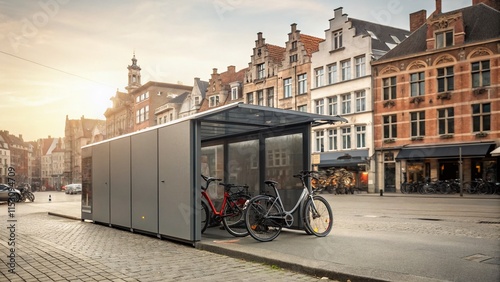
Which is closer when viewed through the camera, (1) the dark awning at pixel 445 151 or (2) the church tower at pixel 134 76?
(1) the dark awning at pixel 445 151

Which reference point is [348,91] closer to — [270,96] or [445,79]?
[445,79]

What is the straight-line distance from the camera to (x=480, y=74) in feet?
106

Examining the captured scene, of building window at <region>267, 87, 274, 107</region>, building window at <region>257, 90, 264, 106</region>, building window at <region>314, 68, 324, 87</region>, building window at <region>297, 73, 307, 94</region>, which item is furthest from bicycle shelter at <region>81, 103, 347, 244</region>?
building window at <region>257, 90, 264, 106</region>

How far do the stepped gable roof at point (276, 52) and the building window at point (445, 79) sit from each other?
18.7 meters

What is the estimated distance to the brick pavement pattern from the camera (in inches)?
238

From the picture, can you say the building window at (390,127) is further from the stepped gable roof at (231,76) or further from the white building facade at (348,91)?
the stepped gable roof at (231,76)

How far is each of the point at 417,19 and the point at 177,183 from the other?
37.4m

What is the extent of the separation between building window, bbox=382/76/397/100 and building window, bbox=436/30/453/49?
14.3 ft

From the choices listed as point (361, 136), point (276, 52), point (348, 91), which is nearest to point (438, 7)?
point (348, 91)

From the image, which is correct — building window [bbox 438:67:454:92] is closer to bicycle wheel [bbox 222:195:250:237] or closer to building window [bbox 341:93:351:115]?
building window [bbox 341:93:351:115]

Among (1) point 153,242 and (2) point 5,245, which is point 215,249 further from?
(2) point 5,245

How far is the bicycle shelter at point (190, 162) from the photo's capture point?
8859 millimetres

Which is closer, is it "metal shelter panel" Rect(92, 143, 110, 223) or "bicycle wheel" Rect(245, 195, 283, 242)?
"bicycle wheel" Rect(245, 195, 283, 242)

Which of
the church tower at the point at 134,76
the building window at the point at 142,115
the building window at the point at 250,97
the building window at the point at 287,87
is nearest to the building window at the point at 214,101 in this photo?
the building window at the point at 250,97
